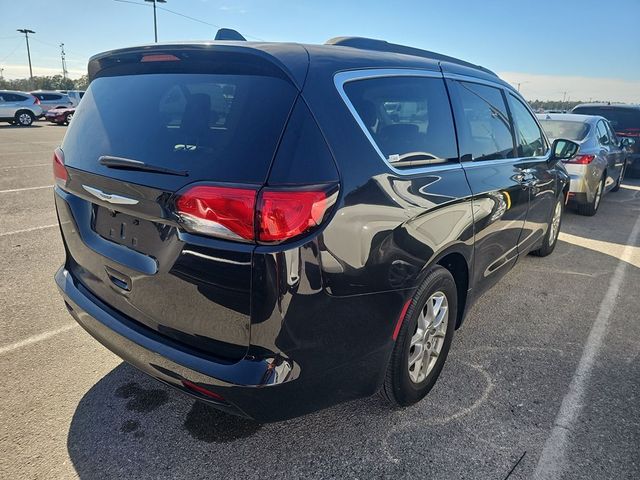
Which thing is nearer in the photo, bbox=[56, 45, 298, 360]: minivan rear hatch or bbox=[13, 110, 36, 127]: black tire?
bbox=[56, 45, 298, 360]: minivan rear hatch

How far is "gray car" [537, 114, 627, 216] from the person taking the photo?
22.5ft

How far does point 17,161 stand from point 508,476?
12.8m

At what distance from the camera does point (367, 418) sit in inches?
99.0

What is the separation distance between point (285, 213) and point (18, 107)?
94.0 feet

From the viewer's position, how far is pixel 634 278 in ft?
15.8

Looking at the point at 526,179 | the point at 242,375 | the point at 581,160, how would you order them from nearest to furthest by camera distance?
the point at 242,375
the point at 526,179
the point at 581,160

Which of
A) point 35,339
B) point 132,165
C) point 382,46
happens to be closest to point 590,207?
point 382,46

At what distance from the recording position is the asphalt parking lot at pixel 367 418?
218 cm

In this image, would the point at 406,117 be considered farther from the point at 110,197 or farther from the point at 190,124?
the point at 110,197

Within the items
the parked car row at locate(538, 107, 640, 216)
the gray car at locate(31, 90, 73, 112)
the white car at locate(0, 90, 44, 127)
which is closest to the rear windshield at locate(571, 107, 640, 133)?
the parked car row at locate(538, 107, 640, 216)

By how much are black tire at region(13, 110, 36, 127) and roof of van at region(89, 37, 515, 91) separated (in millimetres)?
27146

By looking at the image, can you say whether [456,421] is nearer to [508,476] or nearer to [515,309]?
[508,476]

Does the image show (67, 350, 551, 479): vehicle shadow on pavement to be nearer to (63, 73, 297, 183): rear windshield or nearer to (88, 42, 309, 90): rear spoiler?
(63, 73, 297, 183): rear windshield

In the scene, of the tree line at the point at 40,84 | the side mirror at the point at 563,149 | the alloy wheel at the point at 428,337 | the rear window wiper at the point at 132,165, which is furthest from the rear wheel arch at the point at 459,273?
the tree line at the point at 40,84
